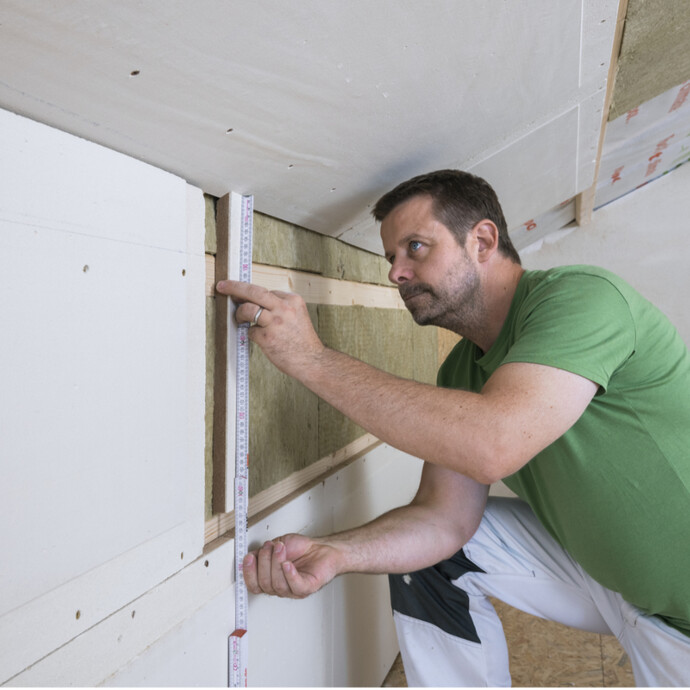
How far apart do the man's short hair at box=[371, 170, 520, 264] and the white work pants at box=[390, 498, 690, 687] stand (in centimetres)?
97

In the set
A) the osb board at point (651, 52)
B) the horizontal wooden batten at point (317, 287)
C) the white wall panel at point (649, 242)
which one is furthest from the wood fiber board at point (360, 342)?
the white wall panel at point (649, 242)

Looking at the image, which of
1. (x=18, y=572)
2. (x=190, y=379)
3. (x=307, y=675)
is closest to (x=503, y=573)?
(x=307, y=675)

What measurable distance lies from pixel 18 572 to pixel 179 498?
12.9 inches

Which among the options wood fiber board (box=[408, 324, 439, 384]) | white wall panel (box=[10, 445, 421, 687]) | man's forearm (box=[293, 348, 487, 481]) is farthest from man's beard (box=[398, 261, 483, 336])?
wood fiber board (box=[408, 324, 439, 384])

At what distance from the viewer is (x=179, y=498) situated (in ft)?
3.39

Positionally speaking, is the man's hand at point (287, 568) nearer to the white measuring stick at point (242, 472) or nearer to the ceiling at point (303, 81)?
the white measuring stick at point (242, 472)

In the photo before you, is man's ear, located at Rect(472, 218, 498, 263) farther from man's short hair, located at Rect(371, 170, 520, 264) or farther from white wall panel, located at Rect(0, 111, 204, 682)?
white wall panel, located at Rect(0, 111, 204, 682)

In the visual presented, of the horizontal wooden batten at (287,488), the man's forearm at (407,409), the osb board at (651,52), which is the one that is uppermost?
the osb board at (651,52)

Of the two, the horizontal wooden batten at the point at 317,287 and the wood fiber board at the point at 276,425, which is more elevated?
the horizontal wooden batten at the point at 317,287

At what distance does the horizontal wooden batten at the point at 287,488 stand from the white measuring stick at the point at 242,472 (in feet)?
0.12

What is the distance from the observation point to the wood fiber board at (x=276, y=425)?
129 cm

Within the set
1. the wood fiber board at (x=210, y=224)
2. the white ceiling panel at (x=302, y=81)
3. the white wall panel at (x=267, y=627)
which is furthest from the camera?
the wood fiber board at (x=210, y=224)

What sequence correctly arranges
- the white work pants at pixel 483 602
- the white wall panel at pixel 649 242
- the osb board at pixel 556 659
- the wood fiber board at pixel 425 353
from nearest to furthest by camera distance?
the white work pants at pixel 483 602, the osb board at pixel 556 659, the wood fiber board at pixel 425 353, the white wall panel at pixel 649 242

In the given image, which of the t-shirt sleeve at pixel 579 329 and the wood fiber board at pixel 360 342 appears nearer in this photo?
the t-shirt sleeve at pixel 579 329
